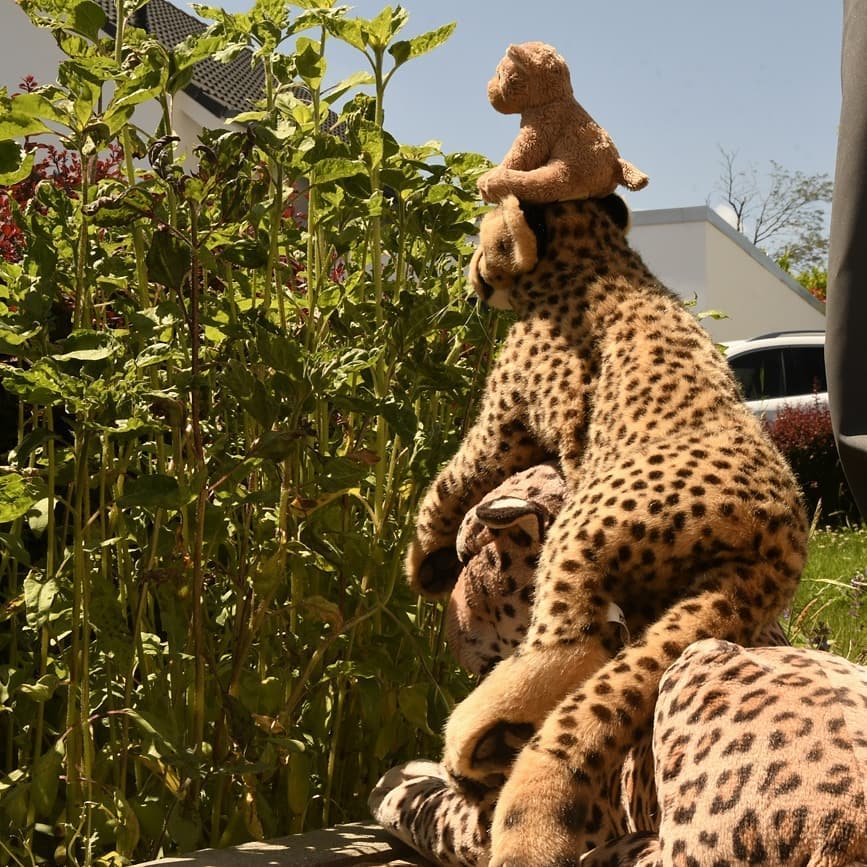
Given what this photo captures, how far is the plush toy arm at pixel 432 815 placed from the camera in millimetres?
2074

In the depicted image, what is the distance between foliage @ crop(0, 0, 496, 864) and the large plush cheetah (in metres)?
0.34

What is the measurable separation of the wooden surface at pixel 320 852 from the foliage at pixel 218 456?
0.07 m

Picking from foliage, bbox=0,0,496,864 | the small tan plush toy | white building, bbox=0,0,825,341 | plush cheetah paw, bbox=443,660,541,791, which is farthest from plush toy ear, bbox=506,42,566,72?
white building, bbox=0,0,825,341

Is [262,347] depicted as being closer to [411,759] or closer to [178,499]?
[178,499]

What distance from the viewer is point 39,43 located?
13430 millimetres

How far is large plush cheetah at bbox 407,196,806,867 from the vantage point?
5.46 feet

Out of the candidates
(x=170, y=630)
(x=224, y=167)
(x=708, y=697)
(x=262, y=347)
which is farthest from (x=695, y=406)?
(x=170, y=630)

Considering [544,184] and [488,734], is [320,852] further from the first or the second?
[544,184]

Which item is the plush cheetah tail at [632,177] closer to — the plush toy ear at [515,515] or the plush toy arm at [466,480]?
the plush toy arm at [466,480]

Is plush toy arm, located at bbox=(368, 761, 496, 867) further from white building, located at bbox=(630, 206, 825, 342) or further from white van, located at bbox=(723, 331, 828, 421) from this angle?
white building, located at bbox=(630, 206, 825, 342)

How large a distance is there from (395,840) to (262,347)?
102 centimetres

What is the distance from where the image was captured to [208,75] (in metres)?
13.6

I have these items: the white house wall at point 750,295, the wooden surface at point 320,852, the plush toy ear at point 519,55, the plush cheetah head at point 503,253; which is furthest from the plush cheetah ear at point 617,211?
the white house wall at point 750,295

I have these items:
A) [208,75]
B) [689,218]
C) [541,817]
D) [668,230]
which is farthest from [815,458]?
[541,817]
